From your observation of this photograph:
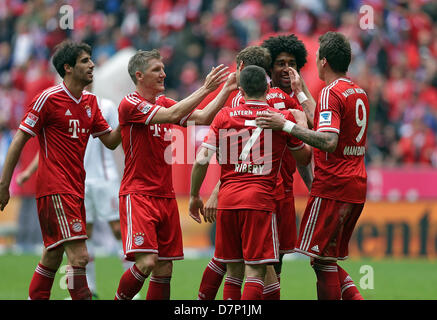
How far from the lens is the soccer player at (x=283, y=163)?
22.2 ft

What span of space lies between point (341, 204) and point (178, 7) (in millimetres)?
14859

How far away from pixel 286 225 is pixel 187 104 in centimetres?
145

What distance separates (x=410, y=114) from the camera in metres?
16.7

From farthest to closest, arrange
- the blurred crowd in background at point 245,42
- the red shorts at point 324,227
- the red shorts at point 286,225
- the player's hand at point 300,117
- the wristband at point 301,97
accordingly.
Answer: the blurred crowd in background at point 245,42
the red shorts at point 286,225
the wristband at point 301,97
the red shorts at point 324,227
the player's hand at point 300,117

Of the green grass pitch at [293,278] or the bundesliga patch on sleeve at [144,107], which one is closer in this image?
the bundesliga patch on sleeve at [144,107]

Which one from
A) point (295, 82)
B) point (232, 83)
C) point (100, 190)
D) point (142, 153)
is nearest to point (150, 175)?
point (142, 153)

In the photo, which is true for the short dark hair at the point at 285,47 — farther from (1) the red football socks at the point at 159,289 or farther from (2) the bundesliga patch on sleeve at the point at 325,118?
(1) the red football socks at the point at 159,289

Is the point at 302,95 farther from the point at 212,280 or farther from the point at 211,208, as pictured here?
the point at 212,280

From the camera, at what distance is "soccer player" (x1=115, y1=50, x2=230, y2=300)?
659 centimetres

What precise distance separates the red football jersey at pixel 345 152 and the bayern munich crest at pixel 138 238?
1.53m

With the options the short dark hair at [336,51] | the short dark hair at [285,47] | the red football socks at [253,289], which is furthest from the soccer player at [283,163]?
the red football socks at [253,289]
